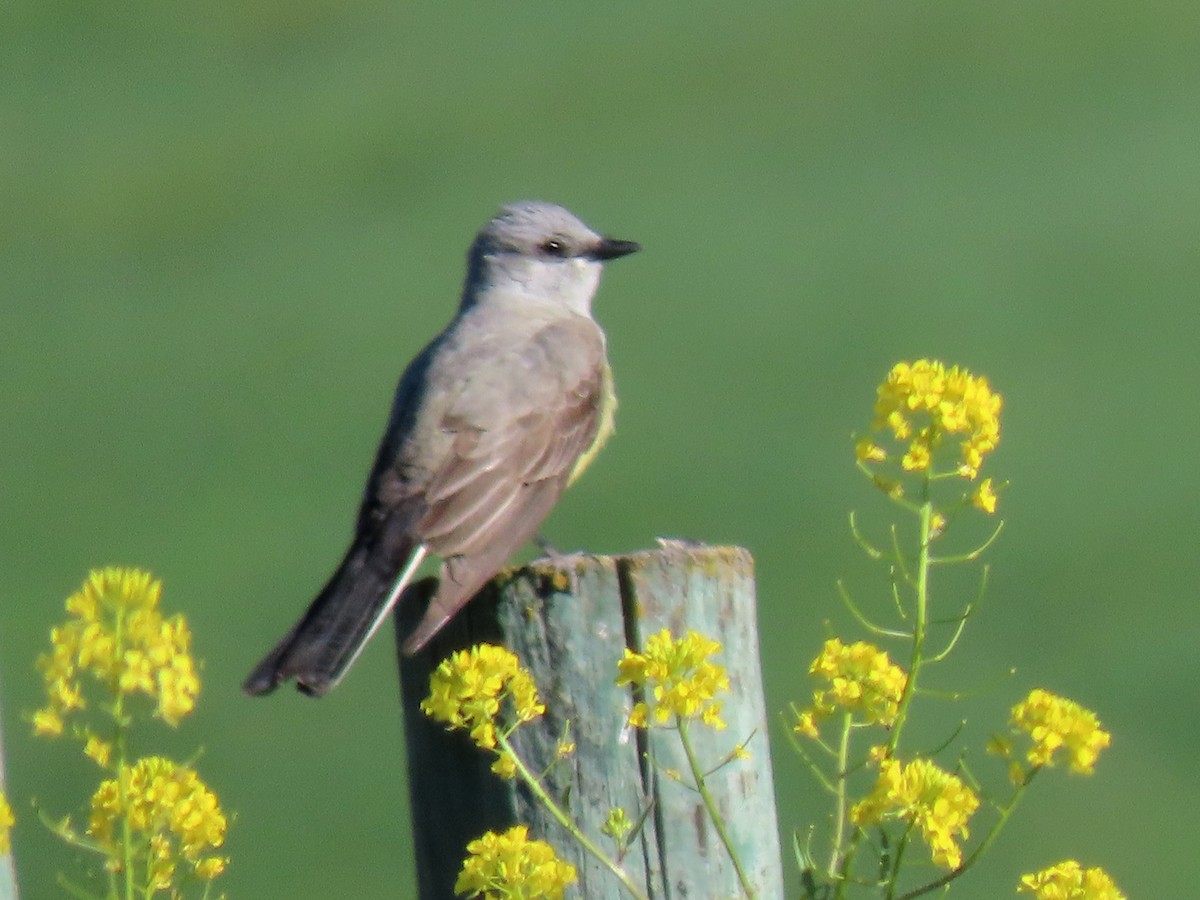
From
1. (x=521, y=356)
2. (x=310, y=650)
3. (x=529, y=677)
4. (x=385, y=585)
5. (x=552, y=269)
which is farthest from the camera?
(x=552, y=269)

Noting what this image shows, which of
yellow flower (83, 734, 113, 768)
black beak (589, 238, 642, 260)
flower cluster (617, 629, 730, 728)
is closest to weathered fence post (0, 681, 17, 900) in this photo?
yellow flower (83, 734, 113, 768)

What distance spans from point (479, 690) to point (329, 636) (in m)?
1.19

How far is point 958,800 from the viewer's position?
308cm

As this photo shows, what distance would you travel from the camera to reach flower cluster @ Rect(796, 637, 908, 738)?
11.0ft

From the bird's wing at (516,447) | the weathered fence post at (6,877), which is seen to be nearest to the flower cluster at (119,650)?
the weathered fence post at (6,877)

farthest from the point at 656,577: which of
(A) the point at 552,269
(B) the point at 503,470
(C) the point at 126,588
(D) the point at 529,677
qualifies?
(A) the point at 552,269

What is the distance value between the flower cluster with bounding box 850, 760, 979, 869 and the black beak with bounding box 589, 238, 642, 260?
12.8ft

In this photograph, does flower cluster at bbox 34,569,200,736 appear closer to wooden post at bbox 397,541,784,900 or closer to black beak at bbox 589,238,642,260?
wooden post at bbox 397,541,784,900

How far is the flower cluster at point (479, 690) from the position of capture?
10.00 ft

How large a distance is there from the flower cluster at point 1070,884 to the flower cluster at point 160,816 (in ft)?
4.45

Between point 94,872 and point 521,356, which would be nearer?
point 94,872

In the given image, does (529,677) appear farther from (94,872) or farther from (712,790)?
(94,872)

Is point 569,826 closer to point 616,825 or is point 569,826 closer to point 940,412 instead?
point 616,825

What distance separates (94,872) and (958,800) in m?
1.41
